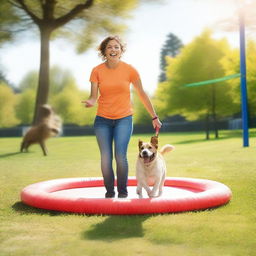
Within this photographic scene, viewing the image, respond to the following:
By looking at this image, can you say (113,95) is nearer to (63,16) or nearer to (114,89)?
(114,89)

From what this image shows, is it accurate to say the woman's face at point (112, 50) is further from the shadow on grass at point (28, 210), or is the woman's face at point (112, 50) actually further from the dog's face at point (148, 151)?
the shadow on grass at point (28, 210)

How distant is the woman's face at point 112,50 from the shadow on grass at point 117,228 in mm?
1769

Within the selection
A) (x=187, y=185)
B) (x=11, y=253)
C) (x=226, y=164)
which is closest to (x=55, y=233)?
(x=11, y=253)

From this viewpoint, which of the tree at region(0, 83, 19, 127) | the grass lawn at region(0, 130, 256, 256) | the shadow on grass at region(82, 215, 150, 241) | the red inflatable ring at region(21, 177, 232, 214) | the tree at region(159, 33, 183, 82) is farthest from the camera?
the tree at region(159, 33, 183, 82)

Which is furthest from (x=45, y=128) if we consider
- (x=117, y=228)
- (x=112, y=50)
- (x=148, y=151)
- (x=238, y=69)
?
(x=238, y=69)

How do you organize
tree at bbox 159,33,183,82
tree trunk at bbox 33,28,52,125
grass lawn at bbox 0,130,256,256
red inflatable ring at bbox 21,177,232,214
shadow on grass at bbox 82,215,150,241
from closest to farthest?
grass lawn at bbox 0,130,256,256 → shadow on grass at bbox 82,215,150,241 → red inflatable ring at bbox 21,177,232,214 → tree trunk at bbox 33,28,52,125 → tree at bbox 159,33,183,82

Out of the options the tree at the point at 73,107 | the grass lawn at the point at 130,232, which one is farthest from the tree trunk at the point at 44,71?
the tree at the point at 73,107

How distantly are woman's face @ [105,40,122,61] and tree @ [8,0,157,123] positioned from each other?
12.3m

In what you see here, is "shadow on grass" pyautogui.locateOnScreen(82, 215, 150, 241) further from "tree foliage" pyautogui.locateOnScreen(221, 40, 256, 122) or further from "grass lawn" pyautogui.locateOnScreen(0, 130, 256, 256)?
"tree foliage" pyautogui.locateOnScreen(221, 40, 256, 122)

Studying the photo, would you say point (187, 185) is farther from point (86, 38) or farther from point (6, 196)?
point (86, 38)

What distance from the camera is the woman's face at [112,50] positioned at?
4.76 meters

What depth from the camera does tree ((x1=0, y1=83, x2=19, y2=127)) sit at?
155 feet

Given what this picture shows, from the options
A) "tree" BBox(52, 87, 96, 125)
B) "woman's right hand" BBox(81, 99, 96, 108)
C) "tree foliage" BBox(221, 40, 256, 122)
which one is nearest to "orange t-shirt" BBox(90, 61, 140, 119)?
"woman's right hand" BBox(81, 99, 96, 108)

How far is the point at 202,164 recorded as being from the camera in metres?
9.93
